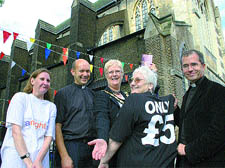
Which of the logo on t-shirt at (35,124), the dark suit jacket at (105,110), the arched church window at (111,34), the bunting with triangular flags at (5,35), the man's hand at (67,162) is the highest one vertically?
the arched church window at (111,34)

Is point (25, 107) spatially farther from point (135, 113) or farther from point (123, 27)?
point (123, 27)

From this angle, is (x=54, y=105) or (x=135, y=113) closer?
(x=135, y=113)

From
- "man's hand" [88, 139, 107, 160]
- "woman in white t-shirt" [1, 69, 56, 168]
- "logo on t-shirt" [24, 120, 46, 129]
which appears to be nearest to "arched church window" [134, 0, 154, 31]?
"woman in white t-shirt" [1, 69, 56, 168]

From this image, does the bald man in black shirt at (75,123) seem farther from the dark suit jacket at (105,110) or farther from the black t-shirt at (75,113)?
the dark suit jacket at (105,110)

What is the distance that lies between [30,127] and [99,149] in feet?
2.88

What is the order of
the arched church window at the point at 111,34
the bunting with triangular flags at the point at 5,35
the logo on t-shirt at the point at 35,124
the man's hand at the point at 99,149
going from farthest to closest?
the arched church window at the point at 111,34
the bunting with triangular flags at the point at 5,35
the logo on t-shirt at the point at 35,124
the man's hand at the point at 99,149

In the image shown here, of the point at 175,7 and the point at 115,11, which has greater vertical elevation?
the point at 115,11

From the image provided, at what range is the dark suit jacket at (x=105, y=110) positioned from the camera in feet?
6.47

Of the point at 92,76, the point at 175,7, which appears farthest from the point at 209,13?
the point at 92,76

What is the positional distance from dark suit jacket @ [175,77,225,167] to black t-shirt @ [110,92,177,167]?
233 mm

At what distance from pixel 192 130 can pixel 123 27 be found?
53.7ft

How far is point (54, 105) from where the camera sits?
2.41 metres

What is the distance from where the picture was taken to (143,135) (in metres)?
1.75

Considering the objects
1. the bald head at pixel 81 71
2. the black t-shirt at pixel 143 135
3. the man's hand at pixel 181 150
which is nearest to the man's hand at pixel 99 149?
the black t-shirt at pixel 143 135
